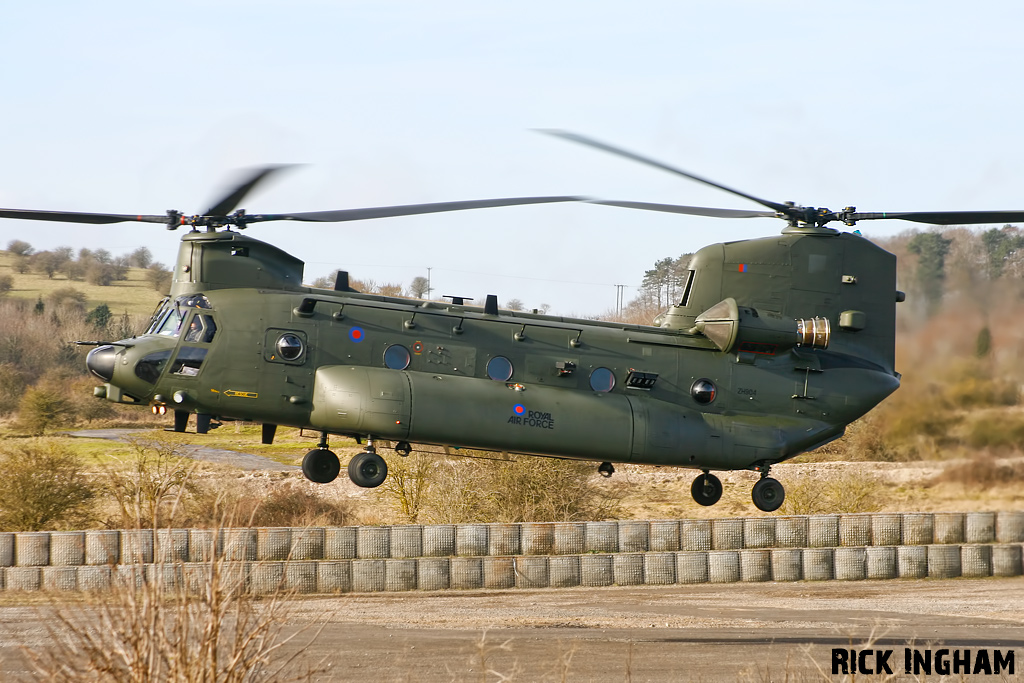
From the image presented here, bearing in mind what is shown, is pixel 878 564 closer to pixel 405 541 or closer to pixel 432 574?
pixel 432 574

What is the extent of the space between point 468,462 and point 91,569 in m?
13.4

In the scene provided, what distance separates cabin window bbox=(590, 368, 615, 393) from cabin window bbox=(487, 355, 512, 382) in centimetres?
142

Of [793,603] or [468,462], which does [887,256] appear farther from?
[468,462]

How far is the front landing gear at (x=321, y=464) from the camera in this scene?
16969mm

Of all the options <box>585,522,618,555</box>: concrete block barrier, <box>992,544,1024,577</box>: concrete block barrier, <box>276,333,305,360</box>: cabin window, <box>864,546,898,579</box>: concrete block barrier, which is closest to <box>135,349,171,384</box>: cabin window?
<box>276,333,305,360</box>: cabin window

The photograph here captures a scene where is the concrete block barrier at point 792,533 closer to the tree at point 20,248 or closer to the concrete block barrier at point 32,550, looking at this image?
the concrete block barrier at point 32,550

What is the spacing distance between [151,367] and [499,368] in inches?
209

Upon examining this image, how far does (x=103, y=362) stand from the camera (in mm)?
15930

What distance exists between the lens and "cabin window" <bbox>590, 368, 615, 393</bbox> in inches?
688

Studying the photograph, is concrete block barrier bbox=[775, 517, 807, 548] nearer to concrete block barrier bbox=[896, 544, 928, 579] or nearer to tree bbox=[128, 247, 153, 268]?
concrete block barrier bbox=[896, 544, 928, 579]

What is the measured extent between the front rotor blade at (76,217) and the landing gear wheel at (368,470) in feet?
16.6

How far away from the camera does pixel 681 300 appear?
18859 millimetres

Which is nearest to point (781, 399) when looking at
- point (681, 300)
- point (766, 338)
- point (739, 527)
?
point (766, 338)

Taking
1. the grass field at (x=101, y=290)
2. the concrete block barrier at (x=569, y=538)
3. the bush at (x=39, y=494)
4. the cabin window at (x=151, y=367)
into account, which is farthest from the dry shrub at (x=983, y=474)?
the grass field at (x=101, y=290)
